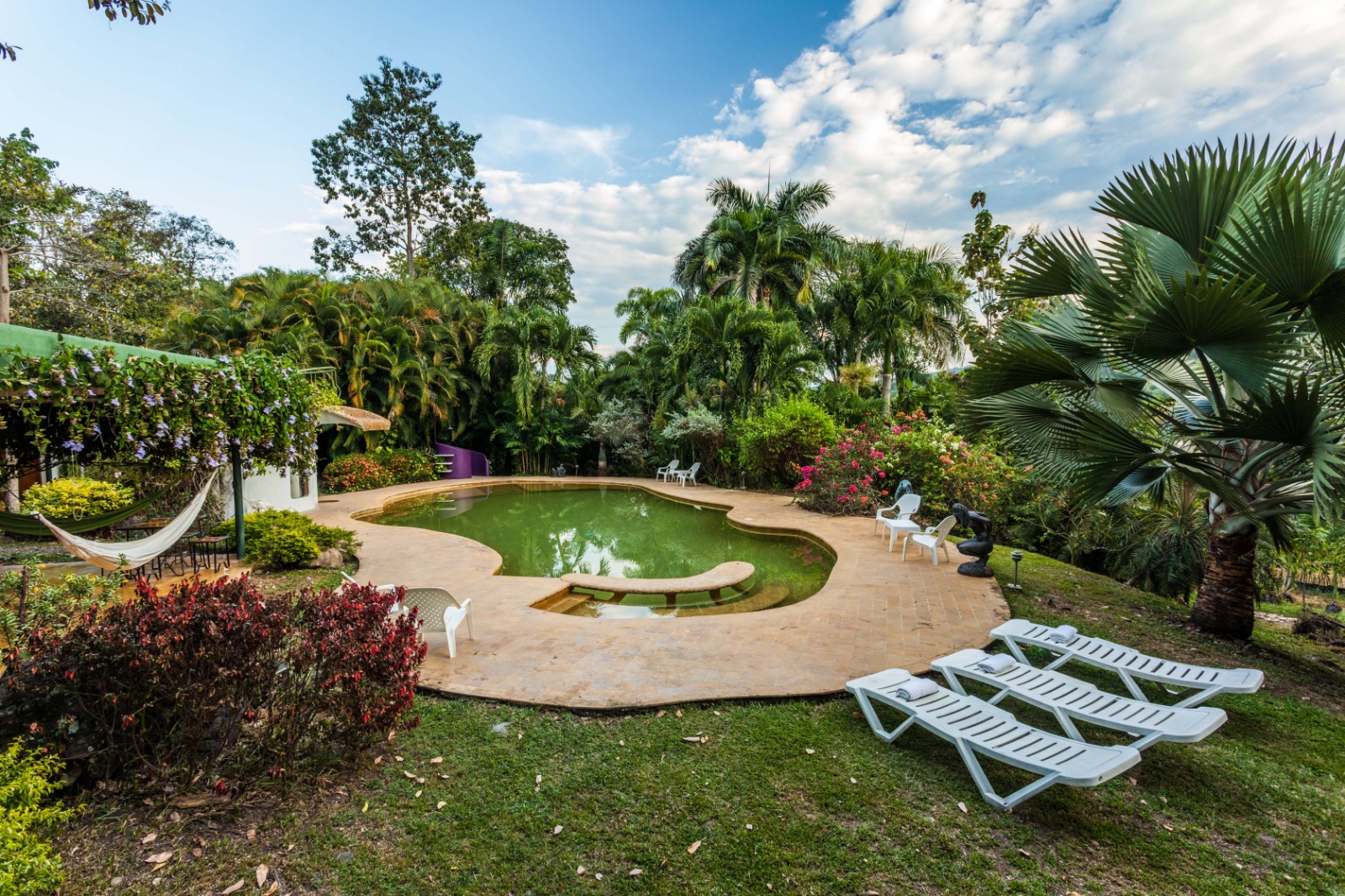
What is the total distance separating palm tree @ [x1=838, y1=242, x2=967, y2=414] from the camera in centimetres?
1773

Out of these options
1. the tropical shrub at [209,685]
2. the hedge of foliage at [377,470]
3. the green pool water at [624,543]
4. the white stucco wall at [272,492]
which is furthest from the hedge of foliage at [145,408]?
the hedge of foliage at [377,470]

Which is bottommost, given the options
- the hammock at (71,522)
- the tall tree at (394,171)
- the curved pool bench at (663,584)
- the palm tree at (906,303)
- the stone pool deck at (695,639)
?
the curved pool bench at (663,584)

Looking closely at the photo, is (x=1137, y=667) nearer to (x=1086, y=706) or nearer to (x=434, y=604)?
(x=1086, y=706)

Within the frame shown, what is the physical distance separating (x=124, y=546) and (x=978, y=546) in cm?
880

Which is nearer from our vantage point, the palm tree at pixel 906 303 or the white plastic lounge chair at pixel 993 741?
the white plastic lounge chair at pixel 993 741

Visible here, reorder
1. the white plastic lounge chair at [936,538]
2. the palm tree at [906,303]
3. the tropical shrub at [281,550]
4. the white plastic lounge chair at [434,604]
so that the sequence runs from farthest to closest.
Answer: the palm tree at [906,303], the white plastic lounge chair at [936,538], the tropical shrub at [281,550], the white plastic lounge chair at [434,604]

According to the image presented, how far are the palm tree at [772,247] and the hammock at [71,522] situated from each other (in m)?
16.1

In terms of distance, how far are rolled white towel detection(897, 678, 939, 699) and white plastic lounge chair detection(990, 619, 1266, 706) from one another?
1.07 metres

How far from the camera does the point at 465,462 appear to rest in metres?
19.1

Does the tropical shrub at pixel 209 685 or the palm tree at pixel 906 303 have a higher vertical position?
the palm tree at pixel 906 303

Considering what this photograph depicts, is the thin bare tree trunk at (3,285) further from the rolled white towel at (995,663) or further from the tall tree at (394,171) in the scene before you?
the rolled white towel at (995,663)

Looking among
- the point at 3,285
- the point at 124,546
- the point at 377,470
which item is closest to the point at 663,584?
the point at 124,546

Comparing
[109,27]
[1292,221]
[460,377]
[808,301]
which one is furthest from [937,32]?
[460,377]

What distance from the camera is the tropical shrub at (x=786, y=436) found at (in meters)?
13.5
